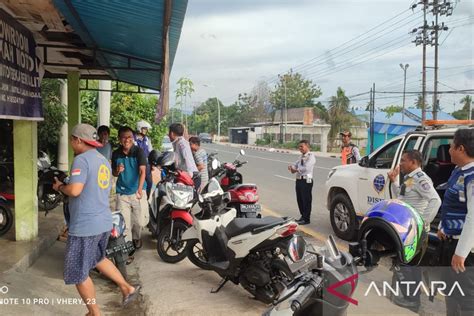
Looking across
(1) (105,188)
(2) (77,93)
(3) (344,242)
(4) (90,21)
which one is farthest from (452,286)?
(2) (77,93)

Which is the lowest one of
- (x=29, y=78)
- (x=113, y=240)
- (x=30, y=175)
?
(x=113, y=240)

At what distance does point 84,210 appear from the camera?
370 centimetres

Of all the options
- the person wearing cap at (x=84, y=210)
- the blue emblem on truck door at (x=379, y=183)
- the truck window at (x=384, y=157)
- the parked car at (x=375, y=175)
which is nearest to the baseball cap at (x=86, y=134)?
the person wearing cap at (x=84, y=210)

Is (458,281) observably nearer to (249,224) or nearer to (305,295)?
(305,295)

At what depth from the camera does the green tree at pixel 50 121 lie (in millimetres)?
10992

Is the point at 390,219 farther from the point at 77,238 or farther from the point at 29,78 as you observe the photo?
the point at 29,78

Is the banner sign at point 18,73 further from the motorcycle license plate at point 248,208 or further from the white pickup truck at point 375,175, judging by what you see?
the white pickup truck at point 375,175

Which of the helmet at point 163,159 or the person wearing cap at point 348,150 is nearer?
the helmet at point 163,159

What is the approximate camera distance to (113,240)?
15.3 feet

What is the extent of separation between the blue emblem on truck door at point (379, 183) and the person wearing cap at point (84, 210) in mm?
4081

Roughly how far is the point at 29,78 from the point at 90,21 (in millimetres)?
1286

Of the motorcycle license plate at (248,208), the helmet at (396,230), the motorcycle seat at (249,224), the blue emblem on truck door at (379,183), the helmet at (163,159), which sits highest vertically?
the helmet at (163,159)

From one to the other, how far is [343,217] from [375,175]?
99 centimetres

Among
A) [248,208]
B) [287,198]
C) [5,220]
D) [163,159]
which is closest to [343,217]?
[248,208]
